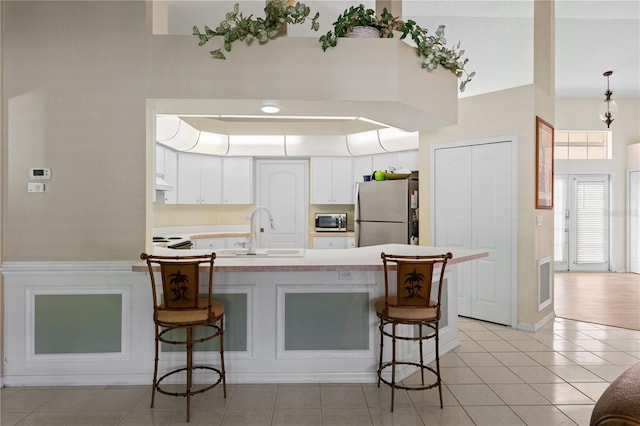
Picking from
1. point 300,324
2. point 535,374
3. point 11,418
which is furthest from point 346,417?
point 11,418

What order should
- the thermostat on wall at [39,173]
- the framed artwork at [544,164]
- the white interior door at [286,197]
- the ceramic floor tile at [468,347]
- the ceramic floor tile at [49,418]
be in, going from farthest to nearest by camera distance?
the white interior door at [286,197], the framed artwork at [544,164], the ceramic floor tile at [468,347], the thermostat on wall at [39,173], the ceramic floor tile at [49,418]

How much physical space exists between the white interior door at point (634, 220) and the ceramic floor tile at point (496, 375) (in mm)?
6297

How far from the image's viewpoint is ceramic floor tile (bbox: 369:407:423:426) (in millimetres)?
2377

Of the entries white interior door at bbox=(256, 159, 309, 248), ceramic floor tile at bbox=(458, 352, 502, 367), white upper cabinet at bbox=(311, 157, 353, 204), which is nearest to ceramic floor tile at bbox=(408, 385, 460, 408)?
ceramic floor tile at bbox=(458, 352, 502, 367)

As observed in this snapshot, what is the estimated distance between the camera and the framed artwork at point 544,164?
4.20 metres

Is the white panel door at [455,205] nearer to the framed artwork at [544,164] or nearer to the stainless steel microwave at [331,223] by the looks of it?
the framed artwork at [544,164]

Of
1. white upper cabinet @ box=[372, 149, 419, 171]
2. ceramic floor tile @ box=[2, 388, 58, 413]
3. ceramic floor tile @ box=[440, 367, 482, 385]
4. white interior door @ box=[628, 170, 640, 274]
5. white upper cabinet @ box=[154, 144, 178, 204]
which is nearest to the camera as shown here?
ceramic floor tile @ box=[2, 388, 58, 413]

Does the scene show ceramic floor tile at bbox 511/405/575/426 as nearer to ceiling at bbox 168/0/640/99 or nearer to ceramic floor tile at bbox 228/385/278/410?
ceramic floor tile at bbox 228/385/278/410

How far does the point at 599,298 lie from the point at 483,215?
2.72 metres

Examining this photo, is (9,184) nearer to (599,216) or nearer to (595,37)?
(595,37)

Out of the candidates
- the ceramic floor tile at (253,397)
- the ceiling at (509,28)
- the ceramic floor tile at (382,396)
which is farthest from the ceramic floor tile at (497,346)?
the ceiling at (509,28)

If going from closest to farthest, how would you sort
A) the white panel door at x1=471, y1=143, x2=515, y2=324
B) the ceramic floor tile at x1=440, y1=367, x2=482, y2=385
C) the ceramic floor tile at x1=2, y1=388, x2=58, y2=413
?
the ceramic floor tile at x1=2, y1=388, x2=58, y2=413 → the ceramic floor tile at x1=440, y1=367, x2=482, y2=385 → the white panel door at x1=471, y1=143, x2=515, y2=324

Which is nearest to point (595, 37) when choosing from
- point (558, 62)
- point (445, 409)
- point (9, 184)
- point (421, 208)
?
point (558, 62)

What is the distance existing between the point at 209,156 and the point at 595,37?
5.35 meters
